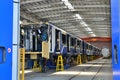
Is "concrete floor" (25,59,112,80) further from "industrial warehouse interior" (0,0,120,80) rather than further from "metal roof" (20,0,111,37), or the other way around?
"metal roof" (20,0,111,37)

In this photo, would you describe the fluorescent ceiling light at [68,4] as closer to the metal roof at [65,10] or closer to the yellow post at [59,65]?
the metal roof at [65,10]

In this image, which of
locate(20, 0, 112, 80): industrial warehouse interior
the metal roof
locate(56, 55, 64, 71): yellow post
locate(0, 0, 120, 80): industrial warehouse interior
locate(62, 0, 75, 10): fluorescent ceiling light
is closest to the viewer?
locate(0, 0, 120, 80): industrial warehouse interior

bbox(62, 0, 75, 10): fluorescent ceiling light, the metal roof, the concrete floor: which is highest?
bbox(62, 0, 75, 10): fluorescent ceiling light

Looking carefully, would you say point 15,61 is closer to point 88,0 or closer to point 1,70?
point 1,70

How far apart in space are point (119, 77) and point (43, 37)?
49.3 feet

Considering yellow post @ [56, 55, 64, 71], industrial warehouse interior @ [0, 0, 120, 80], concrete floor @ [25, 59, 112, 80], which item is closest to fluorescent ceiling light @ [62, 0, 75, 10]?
industrial warehouse interior @ [0, 0, 120, 80]

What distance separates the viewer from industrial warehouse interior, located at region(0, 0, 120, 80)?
7.20 feet

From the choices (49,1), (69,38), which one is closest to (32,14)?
(49,1)

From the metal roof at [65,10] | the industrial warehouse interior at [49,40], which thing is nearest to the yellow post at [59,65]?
the industrial warehouse interior at [49,40]

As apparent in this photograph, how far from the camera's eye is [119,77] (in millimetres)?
1907

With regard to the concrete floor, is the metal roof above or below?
above

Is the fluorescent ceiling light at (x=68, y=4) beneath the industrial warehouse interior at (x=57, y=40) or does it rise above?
above

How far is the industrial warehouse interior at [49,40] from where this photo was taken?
2195mm

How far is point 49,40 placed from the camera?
17.3m
